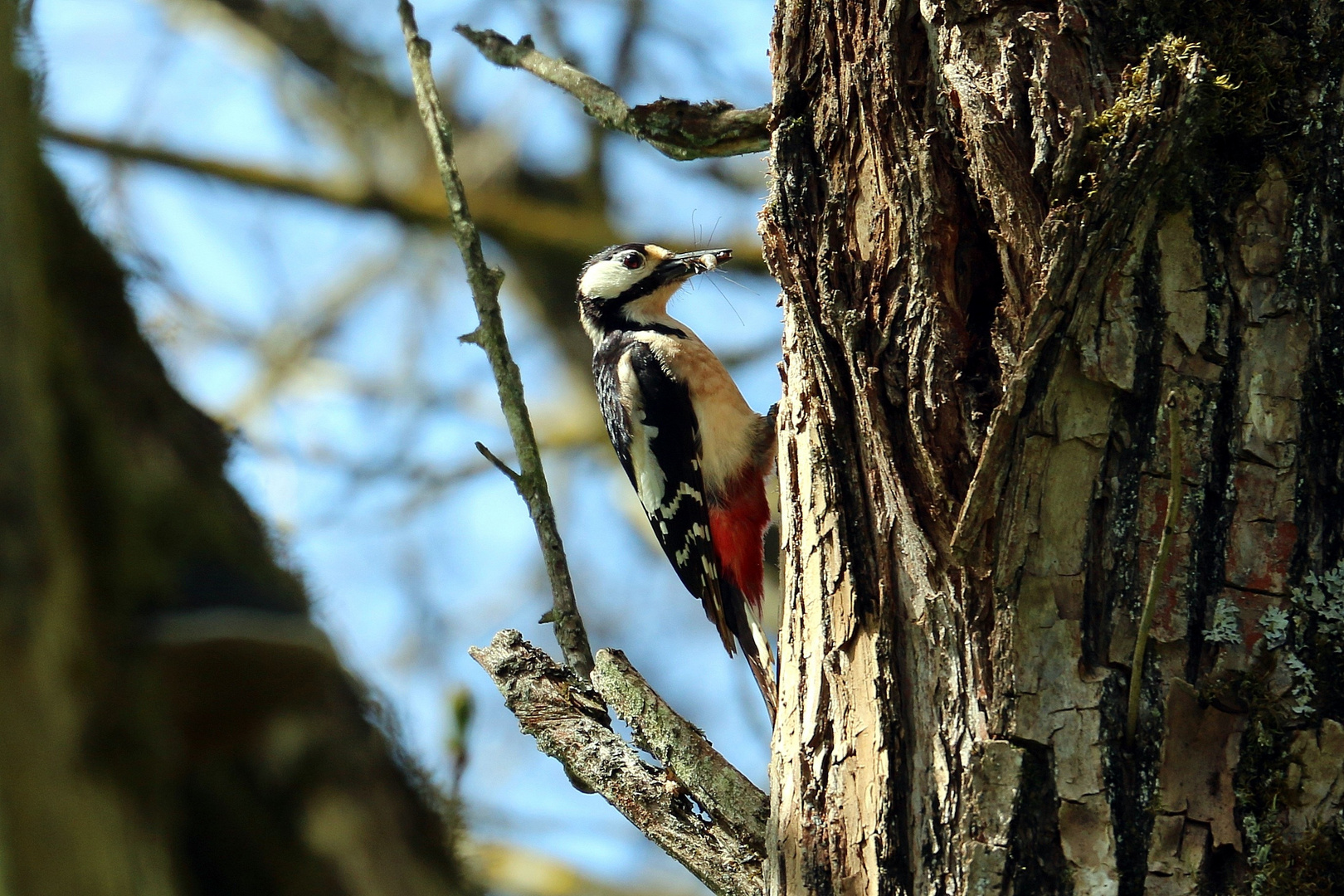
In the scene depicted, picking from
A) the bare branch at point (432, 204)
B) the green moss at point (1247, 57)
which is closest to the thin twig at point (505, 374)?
the green moss at point (1247, 57)

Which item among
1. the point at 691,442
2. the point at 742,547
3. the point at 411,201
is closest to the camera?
the point at 742,547

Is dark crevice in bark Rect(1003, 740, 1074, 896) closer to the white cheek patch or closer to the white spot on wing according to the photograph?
the white spot on wing

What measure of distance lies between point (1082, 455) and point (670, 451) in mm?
2900

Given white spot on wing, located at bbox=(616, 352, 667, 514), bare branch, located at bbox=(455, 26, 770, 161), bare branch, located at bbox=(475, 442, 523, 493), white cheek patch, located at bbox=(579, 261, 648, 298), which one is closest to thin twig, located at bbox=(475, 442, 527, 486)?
bare branch, located at bbox=(475, 442, 523, 493)

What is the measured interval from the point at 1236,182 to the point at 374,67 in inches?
232

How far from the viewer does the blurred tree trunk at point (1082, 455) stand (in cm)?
171

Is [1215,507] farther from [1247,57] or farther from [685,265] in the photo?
[685,265]

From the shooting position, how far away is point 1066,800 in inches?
68.1

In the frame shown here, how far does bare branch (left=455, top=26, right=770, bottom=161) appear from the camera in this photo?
2.74 m

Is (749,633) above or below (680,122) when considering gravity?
A: below

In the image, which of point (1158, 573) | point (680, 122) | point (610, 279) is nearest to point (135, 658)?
point (1158, 573)

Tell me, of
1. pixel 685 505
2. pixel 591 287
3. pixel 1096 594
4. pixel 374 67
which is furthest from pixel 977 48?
pixel 374 67

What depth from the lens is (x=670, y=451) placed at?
4652 millimetres

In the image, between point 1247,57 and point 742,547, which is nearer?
point 1247,57
